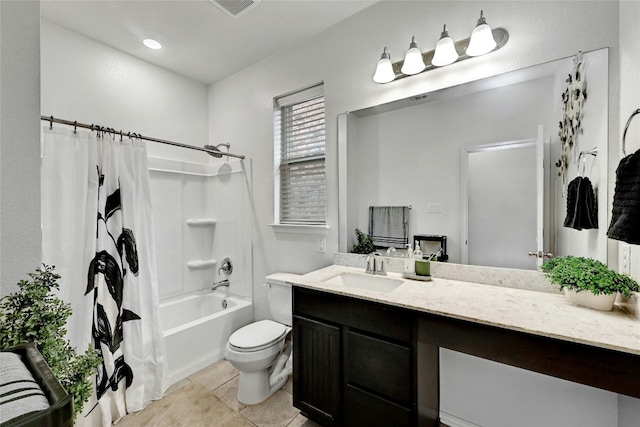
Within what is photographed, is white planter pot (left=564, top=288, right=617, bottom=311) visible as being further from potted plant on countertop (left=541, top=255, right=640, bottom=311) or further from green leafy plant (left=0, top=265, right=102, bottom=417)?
green leafy plant (left=0, top=265, right=102, bottom=417)

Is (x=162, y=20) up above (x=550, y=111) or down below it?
above

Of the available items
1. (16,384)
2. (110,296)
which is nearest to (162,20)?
(110,296)

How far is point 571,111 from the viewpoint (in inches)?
55.6

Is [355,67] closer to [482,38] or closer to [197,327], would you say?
[482,38]

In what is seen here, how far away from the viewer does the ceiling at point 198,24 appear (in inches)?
77.7

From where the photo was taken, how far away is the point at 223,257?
301 cm

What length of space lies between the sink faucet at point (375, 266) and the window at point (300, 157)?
0.57m

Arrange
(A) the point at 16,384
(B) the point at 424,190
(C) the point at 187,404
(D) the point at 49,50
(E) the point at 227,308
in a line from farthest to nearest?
(E) the point at 227,308 → (D) the point at 49,50 → (C) the point at 187,404 → (B) the point at 424,190 → (A) the point at 16,384

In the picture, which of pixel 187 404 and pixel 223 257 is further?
pixel 223 257

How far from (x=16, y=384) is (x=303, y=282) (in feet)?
4.16

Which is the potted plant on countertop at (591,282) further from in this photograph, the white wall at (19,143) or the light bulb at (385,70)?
the white wall at (19,143)

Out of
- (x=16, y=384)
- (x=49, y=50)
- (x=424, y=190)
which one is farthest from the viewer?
(x=49, y=50)

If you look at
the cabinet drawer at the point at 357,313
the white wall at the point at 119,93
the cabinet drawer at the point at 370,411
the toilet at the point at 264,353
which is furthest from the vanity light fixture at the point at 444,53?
the white wall at the point at 119,93

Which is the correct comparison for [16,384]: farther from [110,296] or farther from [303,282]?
[110,296]
